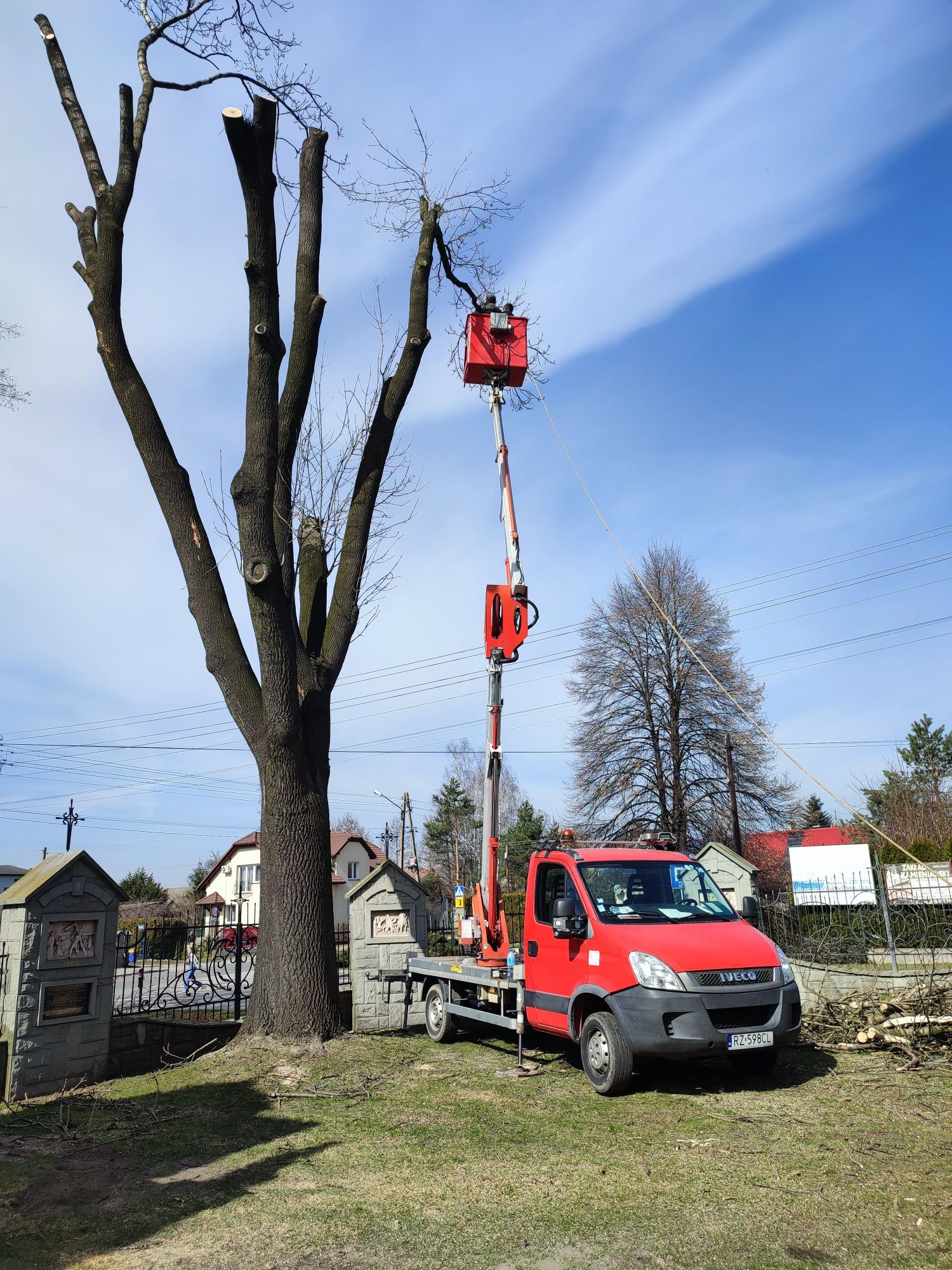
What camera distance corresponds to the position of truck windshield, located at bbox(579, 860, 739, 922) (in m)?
7.93

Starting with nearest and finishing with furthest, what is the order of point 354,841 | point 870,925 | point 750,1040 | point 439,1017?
1. point 750,1040
2. point 439,1017
3. point 870,925
4. point 354,841

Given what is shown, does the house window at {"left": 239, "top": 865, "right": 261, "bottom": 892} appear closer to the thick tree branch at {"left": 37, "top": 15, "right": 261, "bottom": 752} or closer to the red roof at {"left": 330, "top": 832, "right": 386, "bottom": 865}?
the red roof at {"left": 330, "top": 832, "right": 386, "bottom": 865}

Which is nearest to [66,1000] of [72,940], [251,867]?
[72,940]

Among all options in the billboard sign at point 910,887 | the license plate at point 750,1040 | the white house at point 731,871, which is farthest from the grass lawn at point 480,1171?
the white house at point 731,871

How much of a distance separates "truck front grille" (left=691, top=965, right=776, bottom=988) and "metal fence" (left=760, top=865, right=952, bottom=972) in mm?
4227

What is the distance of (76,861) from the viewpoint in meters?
8.64

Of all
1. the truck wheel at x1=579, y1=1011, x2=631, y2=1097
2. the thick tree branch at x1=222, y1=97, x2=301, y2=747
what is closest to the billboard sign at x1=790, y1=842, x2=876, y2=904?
the truck wheel at x1=579, y1=1011, x2=631, y2=1097

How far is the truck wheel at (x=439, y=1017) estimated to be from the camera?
9.47 m

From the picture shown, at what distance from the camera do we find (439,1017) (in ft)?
31.7

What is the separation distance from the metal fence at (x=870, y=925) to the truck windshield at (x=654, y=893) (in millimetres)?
3811

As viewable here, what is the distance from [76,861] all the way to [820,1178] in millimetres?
6901

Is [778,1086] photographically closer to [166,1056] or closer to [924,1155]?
[924,1155]

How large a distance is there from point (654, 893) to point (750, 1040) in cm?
157

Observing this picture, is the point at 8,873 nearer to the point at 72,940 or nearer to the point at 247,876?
the point at 247,876
